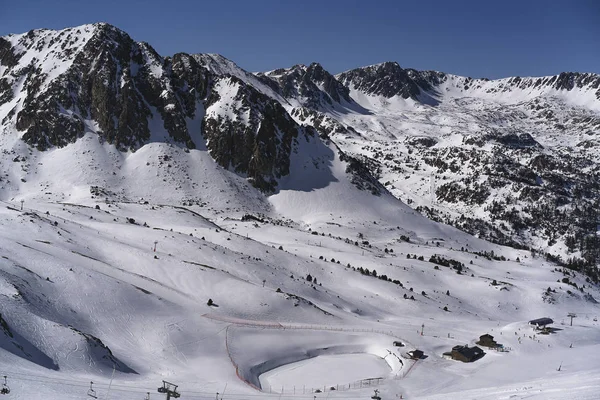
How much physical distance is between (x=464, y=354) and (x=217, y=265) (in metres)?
39.5

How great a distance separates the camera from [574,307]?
9406 cm

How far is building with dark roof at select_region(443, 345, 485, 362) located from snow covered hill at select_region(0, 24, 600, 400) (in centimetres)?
113

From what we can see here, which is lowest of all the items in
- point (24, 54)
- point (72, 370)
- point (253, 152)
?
point (72, 370)

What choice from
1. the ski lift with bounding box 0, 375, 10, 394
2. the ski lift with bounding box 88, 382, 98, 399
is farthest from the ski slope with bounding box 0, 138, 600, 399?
the ski lift with bounding box 88, 382, 98, 399

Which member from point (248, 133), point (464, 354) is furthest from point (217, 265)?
point (248, 133)

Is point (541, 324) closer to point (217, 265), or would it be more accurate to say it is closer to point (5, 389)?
point (217, 265)

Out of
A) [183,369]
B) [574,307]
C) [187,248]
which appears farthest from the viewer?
[574,307]

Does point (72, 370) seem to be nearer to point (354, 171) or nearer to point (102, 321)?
point (102, 321)

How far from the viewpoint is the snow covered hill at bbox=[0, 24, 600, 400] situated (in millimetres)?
41188

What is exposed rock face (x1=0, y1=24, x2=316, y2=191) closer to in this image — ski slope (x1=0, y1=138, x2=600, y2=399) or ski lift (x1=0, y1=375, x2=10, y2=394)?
ski slope (x1=0, y1=138, x2=600, y2=399)

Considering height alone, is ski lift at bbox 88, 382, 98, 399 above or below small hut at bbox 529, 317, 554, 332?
below

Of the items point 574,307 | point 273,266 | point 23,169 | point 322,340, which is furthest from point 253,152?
point 322,340

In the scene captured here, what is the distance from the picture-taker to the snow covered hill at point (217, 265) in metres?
41.2

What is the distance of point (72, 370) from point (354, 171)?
149 metres
